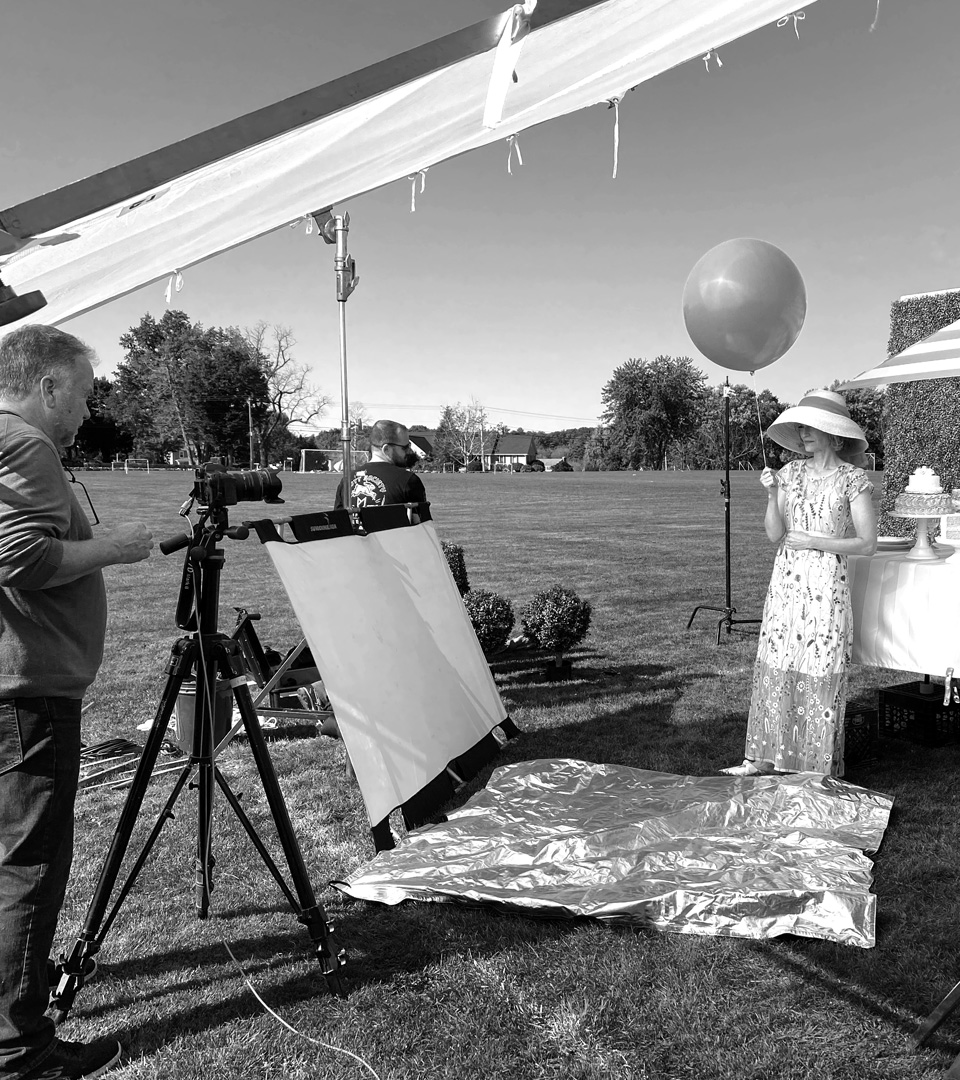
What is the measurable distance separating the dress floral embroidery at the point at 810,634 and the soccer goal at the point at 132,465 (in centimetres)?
6211

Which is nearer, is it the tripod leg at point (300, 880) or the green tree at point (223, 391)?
the tripod leg at point (300, 880)

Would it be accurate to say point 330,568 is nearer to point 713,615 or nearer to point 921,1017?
point 921,1017

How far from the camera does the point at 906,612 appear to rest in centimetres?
458

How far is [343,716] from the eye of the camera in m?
3.52

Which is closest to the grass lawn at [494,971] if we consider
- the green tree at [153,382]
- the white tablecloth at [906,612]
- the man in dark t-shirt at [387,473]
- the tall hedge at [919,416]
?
the white tablecloth at [906,612]

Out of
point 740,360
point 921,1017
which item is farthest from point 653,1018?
point 740,360

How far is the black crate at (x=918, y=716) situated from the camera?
196 inches

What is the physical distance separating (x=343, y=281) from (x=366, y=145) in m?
2.20

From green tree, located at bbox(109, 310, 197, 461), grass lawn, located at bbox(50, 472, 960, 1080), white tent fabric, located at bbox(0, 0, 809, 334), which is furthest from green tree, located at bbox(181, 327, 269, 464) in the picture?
white tent fabric, located at bbox(0, 0, 809, 334)

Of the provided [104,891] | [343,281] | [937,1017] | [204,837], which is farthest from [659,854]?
[343,281]

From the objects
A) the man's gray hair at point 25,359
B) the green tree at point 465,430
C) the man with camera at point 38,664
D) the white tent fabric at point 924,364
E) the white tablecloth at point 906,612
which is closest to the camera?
the man with camera at point 38,664

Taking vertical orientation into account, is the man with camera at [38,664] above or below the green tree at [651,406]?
below

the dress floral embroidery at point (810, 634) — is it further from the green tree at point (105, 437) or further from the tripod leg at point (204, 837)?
the green tree at point (105, 437)

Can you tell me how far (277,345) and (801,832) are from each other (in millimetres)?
51506
